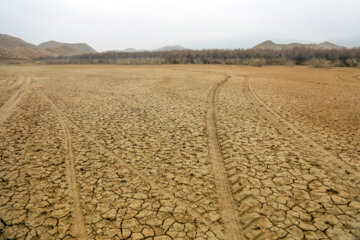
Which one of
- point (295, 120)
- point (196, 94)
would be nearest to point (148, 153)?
→ point (295, 120)

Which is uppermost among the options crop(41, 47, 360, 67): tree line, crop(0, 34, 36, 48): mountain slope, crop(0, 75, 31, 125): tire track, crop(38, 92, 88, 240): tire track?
crop(0, 34, 36, 48): mountain slope

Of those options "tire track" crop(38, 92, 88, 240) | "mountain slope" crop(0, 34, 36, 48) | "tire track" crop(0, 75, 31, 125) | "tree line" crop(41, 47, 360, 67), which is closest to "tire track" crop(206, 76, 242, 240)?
"tire track" crop(38, 92, 88, 240)

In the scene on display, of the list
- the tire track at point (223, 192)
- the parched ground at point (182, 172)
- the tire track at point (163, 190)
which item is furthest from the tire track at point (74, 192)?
the tire track at point (223, 192)

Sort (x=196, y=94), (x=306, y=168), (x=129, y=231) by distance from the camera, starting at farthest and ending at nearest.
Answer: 1. (x=196, y=94)
2. (x=306, y=168)
3. (x=129, y=231)

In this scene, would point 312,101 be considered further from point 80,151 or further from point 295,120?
point 80,151

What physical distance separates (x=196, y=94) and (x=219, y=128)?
3917mm

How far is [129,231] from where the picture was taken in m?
2.47

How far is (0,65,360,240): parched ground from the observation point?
8.21ft

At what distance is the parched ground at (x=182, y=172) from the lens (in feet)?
8.21

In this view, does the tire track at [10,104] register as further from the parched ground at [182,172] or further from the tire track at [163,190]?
the tire track at [163,190]

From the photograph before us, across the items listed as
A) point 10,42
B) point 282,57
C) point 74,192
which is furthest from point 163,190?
point 10,42

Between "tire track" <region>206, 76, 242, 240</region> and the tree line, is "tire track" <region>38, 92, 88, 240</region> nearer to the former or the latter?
"tire track" <region>206, 76, 242, 240</region>

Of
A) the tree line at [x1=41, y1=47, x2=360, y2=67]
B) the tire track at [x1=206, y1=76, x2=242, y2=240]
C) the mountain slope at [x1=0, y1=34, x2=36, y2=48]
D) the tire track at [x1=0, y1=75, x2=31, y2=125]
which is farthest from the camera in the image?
the mountain slope at [x1=0, y1=34, x2=36, y2=48]

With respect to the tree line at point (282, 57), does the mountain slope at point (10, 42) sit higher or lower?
higher
